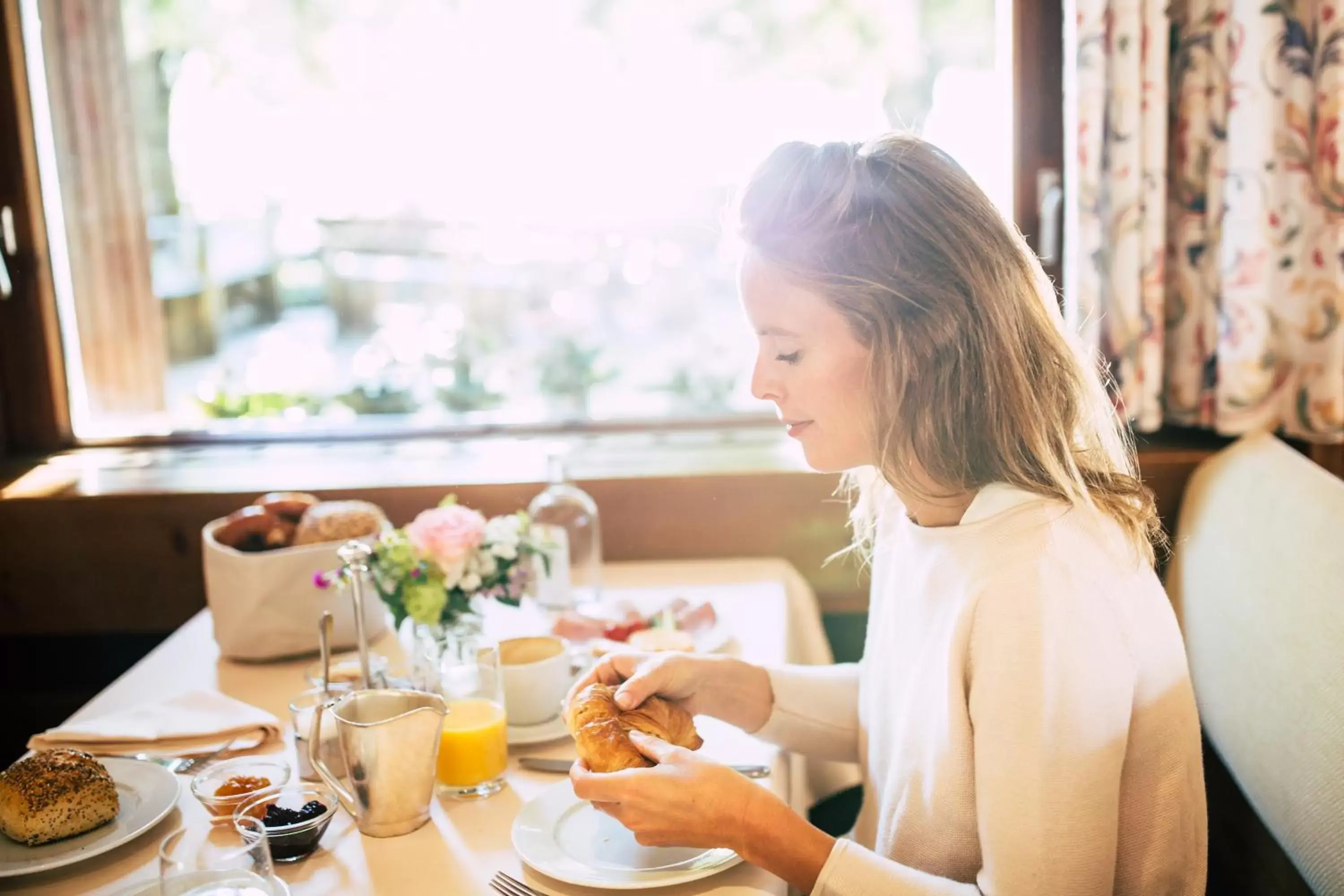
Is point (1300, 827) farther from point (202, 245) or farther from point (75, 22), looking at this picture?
point (75, 22)

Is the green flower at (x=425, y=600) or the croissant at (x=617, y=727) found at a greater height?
the green flower at (x=425, y=600)

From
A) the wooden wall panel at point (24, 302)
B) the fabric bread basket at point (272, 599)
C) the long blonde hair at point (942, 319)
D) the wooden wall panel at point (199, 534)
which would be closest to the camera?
the long blonde hair at point (942, 319)

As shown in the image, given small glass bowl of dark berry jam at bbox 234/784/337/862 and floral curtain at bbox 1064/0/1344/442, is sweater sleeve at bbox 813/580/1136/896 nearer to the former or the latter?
small glass bowl of dark berry jam at bbox 234/784/337/862

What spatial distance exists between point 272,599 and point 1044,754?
1.05 m

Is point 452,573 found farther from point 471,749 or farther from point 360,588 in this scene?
point 471,749

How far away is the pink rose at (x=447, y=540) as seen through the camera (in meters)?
1.46

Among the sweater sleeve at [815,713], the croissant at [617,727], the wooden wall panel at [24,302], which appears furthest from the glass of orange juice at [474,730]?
the wooden wall panel at [24,302]

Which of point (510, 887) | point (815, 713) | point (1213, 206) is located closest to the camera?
point (510, 887)

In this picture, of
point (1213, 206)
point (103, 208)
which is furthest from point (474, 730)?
point (103, 208)

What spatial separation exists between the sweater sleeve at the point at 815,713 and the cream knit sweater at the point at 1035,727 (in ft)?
0.55

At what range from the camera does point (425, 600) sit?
1455 millimetres

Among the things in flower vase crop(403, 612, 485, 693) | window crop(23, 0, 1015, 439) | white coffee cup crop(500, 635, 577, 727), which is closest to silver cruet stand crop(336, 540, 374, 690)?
flower vase crop(403, 612, 485, 693)

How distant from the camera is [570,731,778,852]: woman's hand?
41.1 inches

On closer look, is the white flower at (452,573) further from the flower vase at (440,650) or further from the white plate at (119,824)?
the white plate at (119,824)
